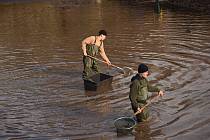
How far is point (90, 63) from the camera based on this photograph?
1466 cm

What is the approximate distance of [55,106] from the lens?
12953 mm

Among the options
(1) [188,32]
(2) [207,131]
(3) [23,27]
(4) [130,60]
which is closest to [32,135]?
(2) [207,131]

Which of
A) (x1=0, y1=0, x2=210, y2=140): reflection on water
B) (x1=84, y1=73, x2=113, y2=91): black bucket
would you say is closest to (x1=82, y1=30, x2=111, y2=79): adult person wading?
(x1=84, y1=73, x2=113, y2=91): black bucket

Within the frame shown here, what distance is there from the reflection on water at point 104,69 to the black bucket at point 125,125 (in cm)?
17

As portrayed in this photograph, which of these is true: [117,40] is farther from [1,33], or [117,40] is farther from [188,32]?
→ [1,33]

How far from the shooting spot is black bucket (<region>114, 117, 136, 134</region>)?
33.5 ft

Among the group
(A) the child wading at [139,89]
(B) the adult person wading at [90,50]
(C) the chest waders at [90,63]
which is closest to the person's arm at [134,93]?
(A) the child wading at [139,89]

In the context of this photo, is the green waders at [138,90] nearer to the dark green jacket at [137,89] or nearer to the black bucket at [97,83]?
the dark green jacket at [137,89]

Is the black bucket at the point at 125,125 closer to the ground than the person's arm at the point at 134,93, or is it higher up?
closer to the ground

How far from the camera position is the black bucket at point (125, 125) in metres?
10.2

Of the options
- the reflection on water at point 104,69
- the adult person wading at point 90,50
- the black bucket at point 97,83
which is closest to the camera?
the reflection on water at point 104,69

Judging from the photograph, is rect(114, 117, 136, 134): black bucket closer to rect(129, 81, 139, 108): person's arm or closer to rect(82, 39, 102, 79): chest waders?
rect(129, 81, 139, 108): person's arm

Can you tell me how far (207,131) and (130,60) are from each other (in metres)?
8.17

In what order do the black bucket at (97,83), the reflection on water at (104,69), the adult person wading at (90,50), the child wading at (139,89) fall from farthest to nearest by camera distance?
the adult person wading at (90,50) → the black bucket at (97,83) → the reflection on water at (104,69) → the child wading at (139,89)
